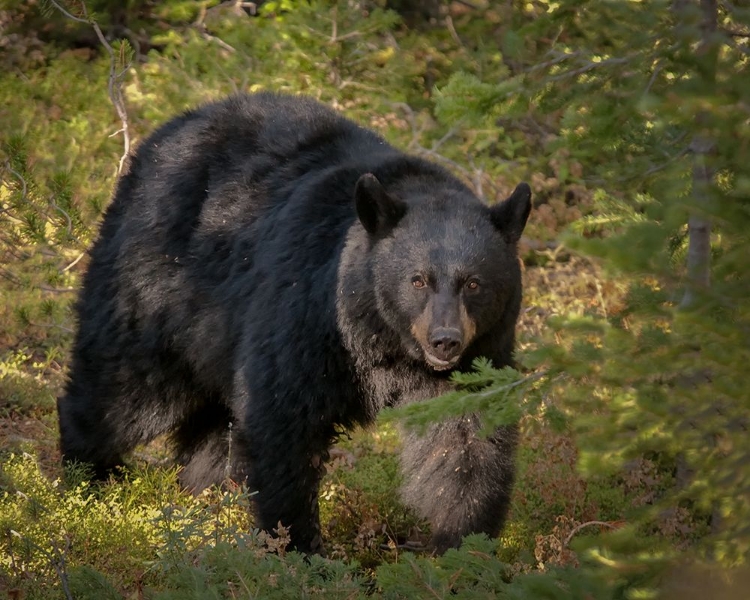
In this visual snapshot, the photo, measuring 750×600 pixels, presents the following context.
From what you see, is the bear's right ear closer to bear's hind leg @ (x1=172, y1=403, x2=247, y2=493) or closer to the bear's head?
the bear's head

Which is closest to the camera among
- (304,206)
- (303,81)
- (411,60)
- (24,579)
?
(24,579)

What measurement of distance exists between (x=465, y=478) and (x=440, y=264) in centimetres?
100

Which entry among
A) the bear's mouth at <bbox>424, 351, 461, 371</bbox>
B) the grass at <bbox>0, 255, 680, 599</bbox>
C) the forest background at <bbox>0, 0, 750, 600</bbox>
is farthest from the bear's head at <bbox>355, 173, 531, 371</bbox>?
the grass at <bbox>0, 255, 680, 599</bbox>

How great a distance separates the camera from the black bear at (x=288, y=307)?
492 centimetres

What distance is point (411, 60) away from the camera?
10.6 m

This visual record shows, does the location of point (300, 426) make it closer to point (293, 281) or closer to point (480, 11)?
point (293, 281)

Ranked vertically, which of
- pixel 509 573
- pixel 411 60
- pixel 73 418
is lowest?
pixel 73 418

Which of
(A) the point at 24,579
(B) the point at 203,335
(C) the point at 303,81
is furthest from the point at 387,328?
(C) the point at 303,81

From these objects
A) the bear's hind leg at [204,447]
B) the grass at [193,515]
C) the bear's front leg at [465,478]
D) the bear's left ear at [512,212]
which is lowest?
the bear's hind leg at [204,447]

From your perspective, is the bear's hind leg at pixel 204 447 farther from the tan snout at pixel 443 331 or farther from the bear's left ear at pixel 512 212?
the bear's left ear at pixel 512 212

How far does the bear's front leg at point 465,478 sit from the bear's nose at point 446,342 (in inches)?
19.7

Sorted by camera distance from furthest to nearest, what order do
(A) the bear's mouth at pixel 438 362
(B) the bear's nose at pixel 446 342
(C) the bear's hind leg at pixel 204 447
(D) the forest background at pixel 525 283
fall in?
(C) the bear's hind leg at pixel 204 447
(A) the bear's mouth at pixel 438 362
(B) the bear's nose at pixel 446 342
(D) the forest background at pixel 525 283

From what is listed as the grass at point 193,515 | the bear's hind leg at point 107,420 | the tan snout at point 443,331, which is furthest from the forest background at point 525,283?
the tan snout at point 443,331

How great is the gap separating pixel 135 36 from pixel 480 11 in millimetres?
3654
